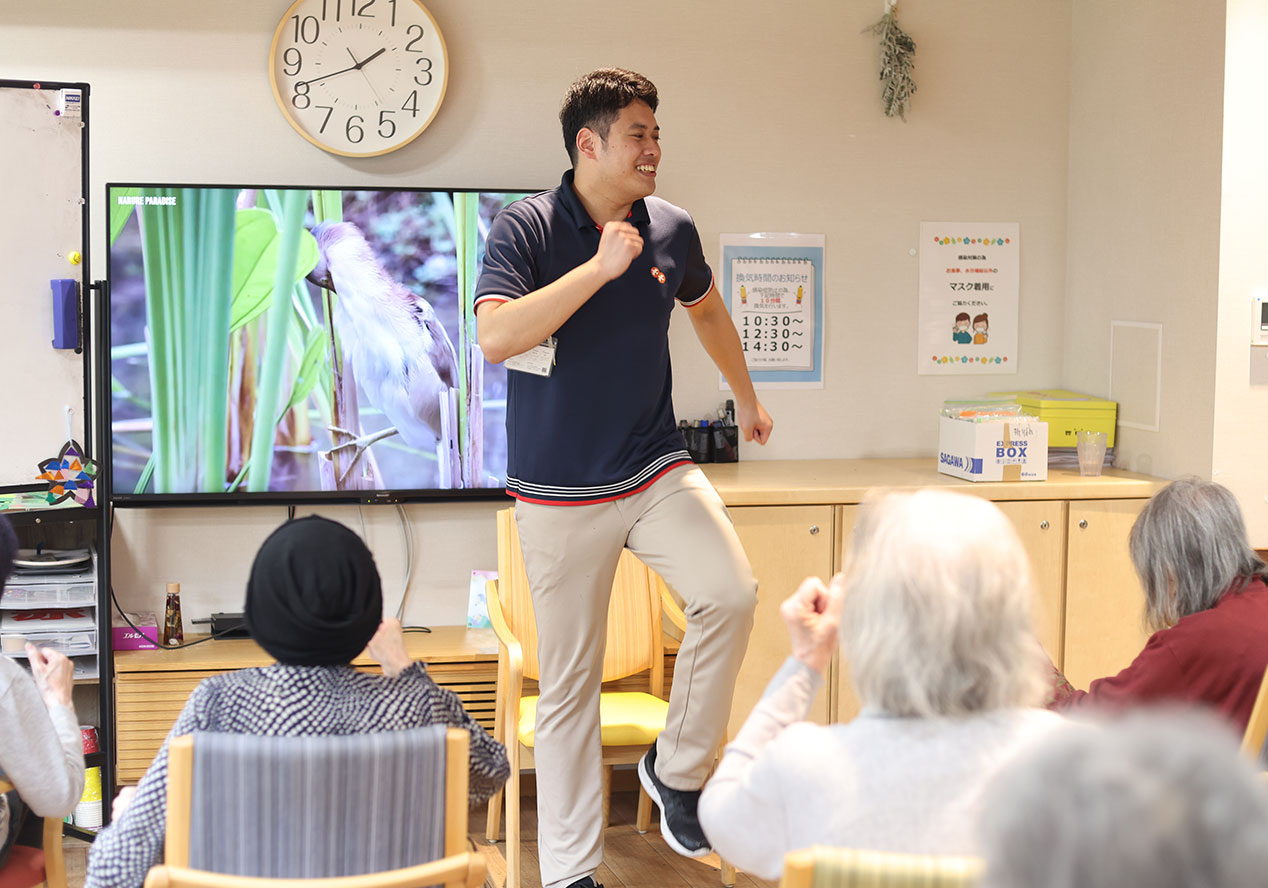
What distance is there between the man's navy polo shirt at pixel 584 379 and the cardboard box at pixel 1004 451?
1371 millimetres

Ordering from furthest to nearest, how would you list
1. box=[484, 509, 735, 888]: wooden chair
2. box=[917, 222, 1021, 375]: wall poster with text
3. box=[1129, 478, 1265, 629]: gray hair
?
box=[917, 222, 1021, 375]: wall poster with text
box=[484, 509, 735, 888]: wooden chair
box=[1129, 478, 1265, 629]: gray hair

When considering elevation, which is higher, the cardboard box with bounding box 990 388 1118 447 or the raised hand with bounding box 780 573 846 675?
the cardboard box with bounding box 990 388 1118 447

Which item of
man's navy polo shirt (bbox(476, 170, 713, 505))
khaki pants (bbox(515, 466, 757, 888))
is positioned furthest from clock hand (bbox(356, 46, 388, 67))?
khaki pants (bbox(515, 466, 757, 888))

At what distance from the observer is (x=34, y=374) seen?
3.37 meters

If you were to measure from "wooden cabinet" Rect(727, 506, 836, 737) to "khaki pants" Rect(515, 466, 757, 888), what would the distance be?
876 mm

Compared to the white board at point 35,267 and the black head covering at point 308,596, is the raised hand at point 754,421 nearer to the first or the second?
the black head covering at point 308,596

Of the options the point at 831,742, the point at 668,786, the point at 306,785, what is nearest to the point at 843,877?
the point at 831,742

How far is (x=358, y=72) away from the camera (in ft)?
12.6

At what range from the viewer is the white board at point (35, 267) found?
130 inches

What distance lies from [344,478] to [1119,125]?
2757 millimetres

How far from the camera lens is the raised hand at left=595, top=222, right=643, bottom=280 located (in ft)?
7.91

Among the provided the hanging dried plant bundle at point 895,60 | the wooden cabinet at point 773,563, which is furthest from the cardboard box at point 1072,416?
the hanging dried plant bundle at point 895,60

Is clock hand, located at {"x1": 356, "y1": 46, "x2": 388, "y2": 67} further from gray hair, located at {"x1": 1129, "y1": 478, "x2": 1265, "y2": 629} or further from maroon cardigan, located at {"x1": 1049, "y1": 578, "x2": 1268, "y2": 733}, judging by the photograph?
maroon cardigan, located at {"x1": 1049, "y1": 578, "x2": 1268, "y2": 733}

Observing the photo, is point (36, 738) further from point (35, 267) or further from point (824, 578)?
point (824, 578)
